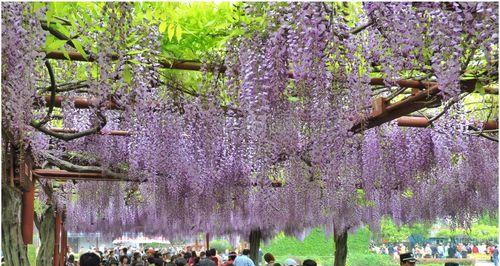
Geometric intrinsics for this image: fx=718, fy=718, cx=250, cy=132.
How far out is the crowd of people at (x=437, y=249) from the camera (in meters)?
24.2

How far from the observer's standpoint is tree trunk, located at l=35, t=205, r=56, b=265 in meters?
9.30

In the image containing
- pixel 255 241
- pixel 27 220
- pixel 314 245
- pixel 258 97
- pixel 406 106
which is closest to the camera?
pixel 258 97

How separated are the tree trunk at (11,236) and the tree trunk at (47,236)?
4.27 meters

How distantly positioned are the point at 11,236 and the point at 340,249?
7633mm

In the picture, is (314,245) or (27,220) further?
(314,245)

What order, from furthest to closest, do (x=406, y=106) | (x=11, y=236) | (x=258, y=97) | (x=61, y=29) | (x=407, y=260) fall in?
(x=407, y=260) → (x=11, y=236) → (x=406, y=106) → (x=258, y=97) → (x=61, y=29)

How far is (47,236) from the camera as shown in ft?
31.0

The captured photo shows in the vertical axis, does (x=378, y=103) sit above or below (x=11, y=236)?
above

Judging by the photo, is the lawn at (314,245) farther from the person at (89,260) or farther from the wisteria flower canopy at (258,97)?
the person at (89,260)

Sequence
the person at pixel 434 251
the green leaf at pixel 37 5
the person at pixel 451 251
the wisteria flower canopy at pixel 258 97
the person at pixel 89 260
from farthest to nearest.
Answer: the person at pixel 434 251 → the person at pixel 451 251 → the person at pixel 89 260 → the wisteria flower canopy at pixel 258 97 → the green leaf at pixel 37 5

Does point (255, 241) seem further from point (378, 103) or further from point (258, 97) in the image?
point (258, 97)

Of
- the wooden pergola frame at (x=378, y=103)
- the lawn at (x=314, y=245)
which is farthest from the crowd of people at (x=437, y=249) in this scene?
the wooden pergola frame at (x=378, y=103)

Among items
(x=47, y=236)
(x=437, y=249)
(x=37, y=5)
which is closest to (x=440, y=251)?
(x=437, y=249)

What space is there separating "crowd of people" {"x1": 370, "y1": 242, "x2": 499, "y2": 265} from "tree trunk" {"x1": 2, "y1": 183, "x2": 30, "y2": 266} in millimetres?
19928
